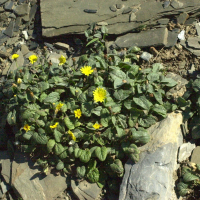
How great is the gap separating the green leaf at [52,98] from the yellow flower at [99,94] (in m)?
0.75

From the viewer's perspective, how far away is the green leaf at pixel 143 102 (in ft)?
14.1

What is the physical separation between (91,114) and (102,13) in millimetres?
2623

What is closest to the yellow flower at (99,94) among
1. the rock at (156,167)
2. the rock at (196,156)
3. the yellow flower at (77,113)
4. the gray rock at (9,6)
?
the yellow flower at (77,113)

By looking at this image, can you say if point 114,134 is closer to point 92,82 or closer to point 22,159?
point 92,82

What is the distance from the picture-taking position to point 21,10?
666 centimetres

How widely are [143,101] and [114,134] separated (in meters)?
0.74

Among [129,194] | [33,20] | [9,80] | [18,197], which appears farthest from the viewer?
[33,20]

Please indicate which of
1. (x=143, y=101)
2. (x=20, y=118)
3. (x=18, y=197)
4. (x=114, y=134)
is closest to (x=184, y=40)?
(x=143, y=101)

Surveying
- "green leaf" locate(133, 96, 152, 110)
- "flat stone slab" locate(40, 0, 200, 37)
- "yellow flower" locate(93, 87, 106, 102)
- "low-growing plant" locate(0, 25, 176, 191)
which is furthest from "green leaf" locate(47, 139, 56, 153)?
"flat stone slab" locate(40, 0, 200, 37)

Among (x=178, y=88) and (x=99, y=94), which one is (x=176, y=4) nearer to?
(x=178, y=88)

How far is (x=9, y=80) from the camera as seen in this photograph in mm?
5082

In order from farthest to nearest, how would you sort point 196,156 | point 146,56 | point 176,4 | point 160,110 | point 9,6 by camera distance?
point 9,6 → point 176,4 → point 146,56 → point 160,110 → point 196,156

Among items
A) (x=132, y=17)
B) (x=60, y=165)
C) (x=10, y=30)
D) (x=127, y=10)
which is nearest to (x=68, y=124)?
(x=60, y=165)

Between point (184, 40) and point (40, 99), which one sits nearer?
point (40, 99)
